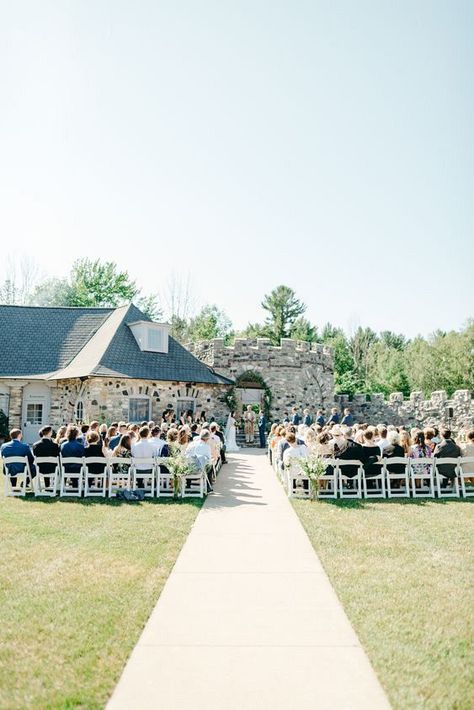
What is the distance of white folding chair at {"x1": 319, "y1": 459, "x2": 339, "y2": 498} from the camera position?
11305 millimetres

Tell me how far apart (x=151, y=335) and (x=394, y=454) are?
1383 centimetres

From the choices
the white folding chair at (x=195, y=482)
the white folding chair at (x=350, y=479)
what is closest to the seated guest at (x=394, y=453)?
the white folding chair at (x=350, y=479)

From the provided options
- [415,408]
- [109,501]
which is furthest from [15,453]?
[415,408]

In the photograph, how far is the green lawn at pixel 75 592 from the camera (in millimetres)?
3963

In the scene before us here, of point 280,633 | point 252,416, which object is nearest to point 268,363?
point 252,416

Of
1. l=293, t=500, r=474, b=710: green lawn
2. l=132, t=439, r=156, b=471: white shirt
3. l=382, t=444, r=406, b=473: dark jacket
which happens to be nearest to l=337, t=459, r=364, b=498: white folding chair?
l=382, t=444, r=406, b=473: dark jacket

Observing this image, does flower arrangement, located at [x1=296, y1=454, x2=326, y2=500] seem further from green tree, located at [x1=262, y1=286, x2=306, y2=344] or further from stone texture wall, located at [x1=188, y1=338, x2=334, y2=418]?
green tree, located at [x1=262, y1=286, x2=306, y2=344]

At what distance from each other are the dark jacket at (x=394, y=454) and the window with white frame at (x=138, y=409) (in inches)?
461

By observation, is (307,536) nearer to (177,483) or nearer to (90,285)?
(177,483)

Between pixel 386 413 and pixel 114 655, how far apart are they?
2622 cm

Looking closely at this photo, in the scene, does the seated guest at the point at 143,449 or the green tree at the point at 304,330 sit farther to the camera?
the green tree at the point at 304,330

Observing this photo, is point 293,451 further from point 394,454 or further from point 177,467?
point 177,467

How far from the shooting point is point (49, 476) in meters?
11.6

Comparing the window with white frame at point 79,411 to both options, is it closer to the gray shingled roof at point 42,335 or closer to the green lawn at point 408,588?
the gray shingled roof at point 42,335
